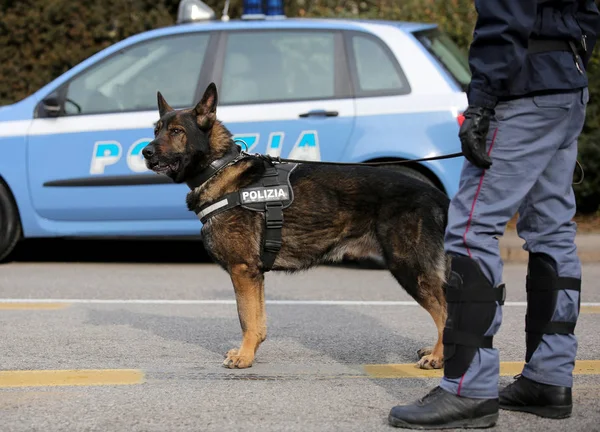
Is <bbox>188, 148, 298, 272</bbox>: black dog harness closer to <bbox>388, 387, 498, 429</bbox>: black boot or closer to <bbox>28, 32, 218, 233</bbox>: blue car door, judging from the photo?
<bbox>388, 387, 498, 429</bbox>: black boot

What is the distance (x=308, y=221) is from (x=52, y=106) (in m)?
3.86

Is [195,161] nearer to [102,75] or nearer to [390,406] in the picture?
[390,406]

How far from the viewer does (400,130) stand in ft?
26.0

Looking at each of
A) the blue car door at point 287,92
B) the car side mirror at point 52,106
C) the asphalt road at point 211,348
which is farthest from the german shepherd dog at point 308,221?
the car side mirror at point 52,106

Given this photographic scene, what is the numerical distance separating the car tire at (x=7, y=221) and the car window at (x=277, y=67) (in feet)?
6.27

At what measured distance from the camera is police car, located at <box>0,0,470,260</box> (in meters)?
7.99

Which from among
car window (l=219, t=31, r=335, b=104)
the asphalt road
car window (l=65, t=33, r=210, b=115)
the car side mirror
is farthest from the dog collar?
the car side mirror

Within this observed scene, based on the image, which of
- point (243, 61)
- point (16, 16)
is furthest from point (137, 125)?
point (16, 16)

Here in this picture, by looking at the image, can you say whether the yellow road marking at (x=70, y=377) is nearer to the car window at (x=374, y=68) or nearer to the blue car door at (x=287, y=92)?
the blue car door at (x=287, y=92)

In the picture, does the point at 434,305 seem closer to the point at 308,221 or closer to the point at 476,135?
the point at 308,221

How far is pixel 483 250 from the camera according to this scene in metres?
3.75

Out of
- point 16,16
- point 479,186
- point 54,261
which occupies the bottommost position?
point 54,261

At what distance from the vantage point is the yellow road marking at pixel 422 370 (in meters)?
4.71

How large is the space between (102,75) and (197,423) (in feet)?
16.5
